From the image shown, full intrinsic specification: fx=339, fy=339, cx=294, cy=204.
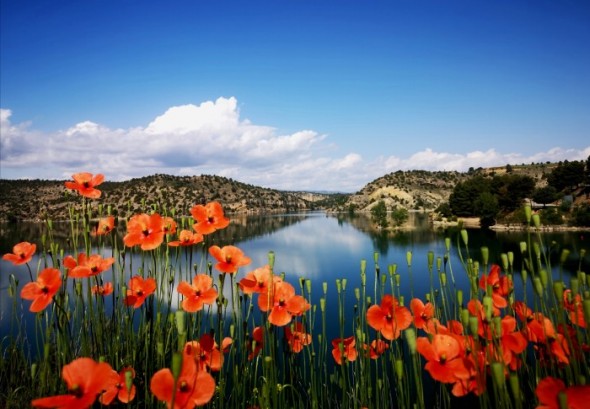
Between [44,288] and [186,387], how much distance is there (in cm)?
125

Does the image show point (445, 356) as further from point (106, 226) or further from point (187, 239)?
point (106, 226)

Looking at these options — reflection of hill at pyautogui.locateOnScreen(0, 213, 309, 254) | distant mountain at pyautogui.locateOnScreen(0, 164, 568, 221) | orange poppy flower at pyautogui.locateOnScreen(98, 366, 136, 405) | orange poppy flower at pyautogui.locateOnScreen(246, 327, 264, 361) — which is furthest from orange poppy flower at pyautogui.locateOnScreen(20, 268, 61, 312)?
distant mountain at pyautogui.locateOnScreen(0, 164, 568, 221)

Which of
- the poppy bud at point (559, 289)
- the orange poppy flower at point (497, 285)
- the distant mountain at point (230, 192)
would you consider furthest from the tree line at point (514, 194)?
the poppy bud at point (559, 289)

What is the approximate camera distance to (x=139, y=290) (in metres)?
2.38

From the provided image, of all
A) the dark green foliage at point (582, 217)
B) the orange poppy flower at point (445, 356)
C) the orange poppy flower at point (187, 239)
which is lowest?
the dark green foliage at point (582, 217)

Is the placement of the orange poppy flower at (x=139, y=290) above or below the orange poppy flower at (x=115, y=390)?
above

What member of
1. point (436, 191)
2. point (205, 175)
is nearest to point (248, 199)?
point (205, 175)

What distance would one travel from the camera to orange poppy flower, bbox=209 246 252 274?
2106mm

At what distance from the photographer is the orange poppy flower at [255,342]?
8.34 ft

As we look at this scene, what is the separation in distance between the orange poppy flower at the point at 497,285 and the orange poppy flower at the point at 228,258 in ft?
5.16

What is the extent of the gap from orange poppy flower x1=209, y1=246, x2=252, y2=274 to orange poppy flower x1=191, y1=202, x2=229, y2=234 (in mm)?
220

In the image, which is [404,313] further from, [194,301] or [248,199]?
[248,199]

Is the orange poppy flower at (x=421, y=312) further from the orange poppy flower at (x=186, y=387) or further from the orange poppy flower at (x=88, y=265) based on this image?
the orange poppy flower at (x=88, y=265)

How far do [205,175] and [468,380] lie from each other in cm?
15681
